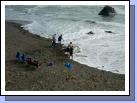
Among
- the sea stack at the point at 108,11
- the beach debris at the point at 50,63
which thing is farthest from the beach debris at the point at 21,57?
the sea stack at the point at 108,11

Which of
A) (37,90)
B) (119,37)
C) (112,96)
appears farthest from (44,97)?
(119,37)

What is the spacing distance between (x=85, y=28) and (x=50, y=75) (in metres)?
0.90

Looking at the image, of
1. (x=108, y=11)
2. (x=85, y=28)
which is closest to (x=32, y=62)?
(x=85, y=28)

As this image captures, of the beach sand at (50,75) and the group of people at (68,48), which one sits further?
the group of people at (68,48)

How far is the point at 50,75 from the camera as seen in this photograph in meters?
5.70

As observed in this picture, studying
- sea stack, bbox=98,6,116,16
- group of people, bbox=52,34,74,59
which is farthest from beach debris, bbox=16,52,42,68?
sea stack, bbox=98,6,116,16

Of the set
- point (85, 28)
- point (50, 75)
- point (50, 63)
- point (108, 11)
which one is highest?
point (108, 11)

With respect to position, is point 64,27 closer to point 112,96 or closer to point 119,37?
point 119,37

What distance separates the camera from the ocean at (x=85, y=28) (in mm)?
5656

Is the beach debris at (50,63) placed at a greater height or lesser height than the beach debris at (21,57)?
lesser

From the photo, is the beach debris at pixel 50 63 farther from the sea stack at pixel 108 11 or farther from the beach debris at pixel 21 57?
the sea stack at pixel 108 11

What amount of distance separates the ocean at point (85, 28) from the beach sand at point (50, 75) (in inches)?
5.7

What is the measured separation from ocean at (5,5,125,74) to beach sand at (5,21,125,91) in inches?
5.7

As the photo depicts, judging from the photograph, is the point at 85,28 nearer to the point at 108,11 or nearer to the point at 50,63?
the point at 108,11
